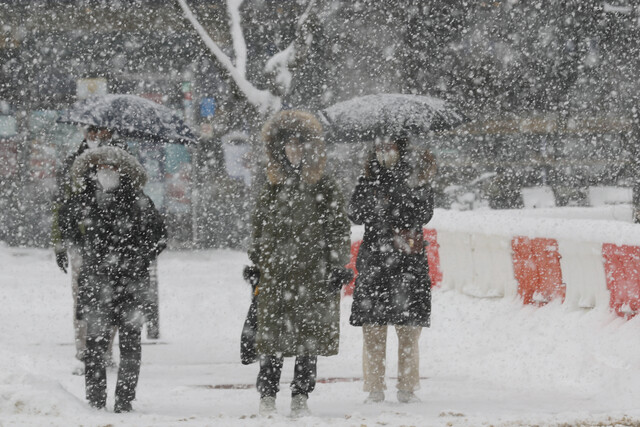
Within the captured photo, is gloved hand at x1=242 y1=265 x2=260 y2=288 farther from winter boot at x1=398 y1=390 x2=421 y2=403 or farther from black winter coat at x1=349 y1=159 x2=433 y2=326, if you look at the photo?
winter boot at x1=398 y1=390 x2=421 y2=403

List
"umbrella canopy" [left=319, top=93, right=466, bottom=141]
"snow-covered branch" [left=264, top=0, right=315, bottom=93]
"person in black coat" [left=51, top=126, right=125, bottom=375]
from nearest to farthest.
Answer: "umbrella canopy" [left=319, top=93, right=466, bottom=141]
"person in black coat" [left=51, top=126, right=125, bottom=375]
"snow-covered branch" [left=264, top=0, right=315, bottom=93]

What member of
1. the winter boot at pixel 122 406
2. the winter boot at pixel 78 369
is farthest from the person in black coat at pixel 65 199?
the winter boot at pixel 122 406

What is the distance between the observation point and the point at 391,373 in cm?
948

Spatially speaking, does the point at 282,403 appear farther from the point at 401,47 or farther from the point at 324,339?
the point at 401,47

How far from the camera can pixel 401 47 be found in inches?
824

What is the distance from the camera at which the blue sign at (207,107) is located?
2017 cm

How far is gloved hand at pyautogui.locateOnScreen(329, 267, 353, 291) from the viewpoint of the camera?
6.81 m

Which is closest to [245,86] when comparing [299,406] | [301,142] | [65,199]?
[65,199]

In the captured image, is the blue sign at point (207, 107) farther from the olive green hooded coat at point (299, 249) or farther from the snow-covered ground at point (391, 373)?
the olive green hooded coat at point (299, 249)

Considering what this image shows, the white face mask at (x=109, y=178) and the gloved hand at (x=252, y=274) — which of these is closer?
the gloved hand at (x=252, y=274)

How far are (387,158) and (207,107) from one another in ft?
42.1

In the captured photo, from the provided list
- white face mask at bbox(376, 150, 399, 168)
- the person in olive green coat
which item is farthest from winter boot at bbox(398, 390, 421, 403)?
white face mask at bbox(376, 150, 399, 168)

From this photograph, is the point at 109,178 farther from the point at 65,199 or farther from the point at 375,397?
the point at 375,397

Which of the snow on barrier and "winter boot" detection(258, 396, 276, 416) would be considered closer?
"winter boot" detection(258, 396, 276, 416)
